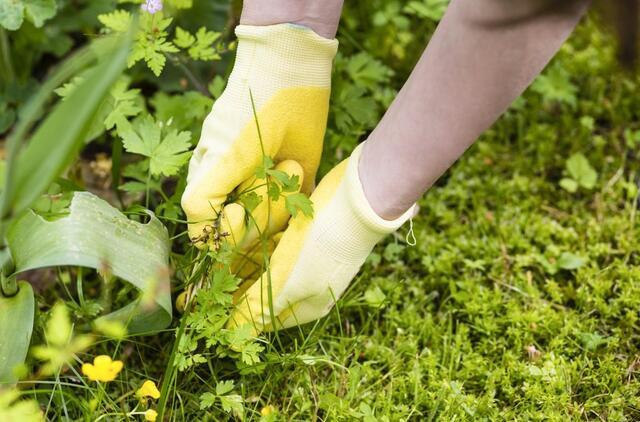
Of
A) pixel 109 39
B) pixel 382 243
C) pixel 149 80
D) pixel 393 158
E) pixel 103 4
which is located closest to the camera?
pixel 393 158

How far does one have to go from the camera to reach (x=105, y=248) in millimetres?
1236

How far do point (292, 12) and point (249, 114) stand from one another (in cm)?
21

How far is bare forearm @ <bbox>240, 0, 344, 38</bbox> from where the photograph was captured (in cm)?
138

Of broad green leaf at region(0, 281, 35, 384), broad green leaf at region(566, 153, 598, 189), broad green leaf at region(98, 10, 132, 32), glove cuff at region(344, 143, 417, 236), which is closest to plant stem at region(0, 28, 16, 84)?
broad green leaf at region(98, 10, 132, 32)

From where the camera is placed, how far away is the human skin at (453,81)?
3.50 feet

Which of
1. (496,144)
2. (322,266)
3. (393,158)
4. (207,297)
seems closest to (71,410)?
(207,297)

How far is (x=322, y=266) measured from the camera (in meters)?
1.38

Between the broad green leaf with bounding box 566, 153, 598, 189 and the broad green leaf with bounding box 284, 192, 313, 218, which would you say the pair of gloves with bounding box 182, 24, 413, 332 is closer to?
the broad green leaf with bounding box 284, 192, 313, 218

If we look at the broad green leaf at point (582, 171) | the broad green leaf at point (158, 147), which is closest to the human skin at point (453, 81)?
the broad green leaf at point (158, 147)

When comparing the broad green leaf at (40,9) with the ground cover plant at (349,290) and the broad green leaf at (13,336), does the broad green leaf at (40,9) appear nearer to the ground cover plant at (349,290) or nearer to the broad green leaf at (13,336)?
the ground cover plant at (349,290)

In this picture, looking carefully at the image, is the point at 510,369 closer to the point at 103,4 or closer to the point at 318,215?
the point at 318,215

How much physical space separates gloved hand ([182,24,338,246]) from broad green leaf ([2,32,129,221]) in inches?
19.8

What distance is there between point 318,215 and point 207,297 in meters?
0.26

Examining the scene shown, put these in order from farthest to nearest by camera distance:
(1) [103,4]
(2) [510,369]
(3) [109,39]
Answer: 1. (1) [103,4]
2. (3) [109,39]
3. (2) [510,369]
